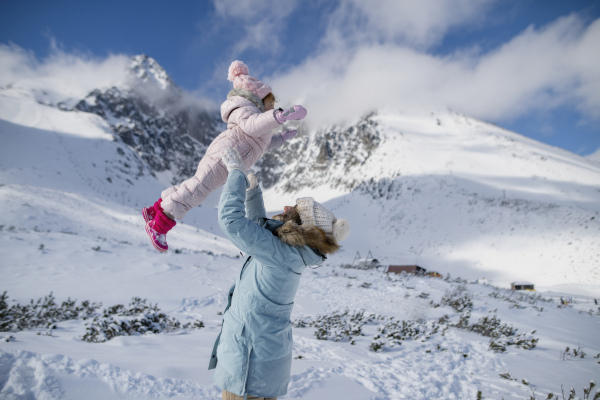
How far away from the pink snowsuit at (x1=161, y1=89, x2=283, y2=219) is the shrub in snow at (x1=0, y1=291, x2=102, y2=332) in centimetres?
371

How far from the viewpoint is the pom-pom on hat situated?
3.00 m

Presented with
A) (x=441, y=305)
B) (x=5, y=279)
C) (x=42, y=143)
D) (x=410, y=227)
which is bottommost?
(x=5, y=279)

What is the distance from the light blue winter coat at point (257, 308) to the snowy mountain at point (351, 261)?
113 centimetres

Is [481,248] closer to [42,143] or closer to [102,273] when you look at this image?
[102,273]

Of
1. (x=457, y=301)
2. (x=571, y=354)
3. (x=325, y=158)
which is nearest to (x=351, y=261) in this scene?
(x=457, y=301)

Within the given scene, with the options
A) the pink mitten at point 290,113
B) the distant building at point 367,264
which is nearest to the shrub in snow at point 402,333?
the pink mitten at point 290,113

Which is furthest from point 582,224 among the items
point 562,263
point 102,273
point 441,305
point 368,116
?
point 368,116

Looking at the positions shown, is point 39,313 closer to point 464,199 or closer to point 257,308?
point 257,308

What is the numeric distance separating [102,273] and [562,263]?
2319 centimetres

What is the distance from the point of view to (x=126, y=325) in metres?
4.46

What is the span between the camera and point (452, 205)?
28109 millimetres

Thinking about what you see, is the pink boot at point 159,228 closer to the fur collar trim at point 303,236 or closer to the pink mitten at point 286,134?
the fur collar trim at point 303,236

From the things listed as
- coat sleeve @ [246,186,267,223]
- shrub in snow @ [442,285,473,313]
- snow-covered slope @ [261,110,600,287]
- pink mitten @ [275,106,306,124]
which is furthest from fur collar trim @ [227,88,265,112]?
snow-covered slope @ [261,110,600,287]

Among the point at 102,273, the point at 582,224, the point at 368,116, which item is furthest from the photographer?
the point at 368,116
